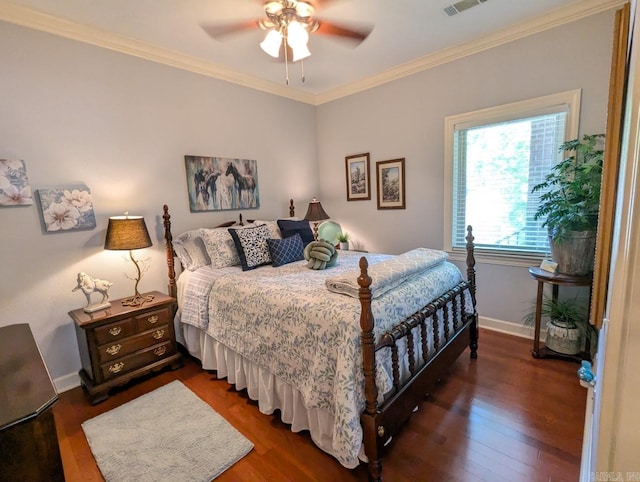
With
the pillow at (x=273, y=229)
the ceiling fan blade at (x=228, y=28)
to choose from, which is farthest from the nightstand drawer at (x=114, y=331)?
the ceiling fan blade at (x=228, y=28)

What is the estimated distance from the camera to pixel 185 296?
2738mm

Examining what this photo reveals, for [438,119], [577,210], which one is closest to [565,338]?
[577,210]

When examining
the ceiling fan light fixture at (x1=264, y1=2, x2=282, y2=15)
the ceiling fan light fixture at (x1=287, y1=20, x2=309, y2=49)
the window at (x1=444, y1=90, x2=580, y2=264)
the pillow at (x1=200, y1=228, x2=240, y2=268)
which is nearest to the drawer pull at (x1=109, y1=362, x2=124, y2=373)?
the pillow at (x1=200, y1=228, x2=240, y2=268)

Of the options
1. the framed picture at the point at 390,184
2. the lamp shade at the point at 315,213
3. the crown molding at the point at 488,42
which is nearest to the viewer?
the crown molding at the point at 488,42

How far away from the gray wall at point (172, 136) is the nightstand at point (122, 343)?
354mm

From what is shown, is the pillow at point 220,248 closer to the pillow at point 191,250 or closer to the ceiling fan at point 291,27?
the pillow at point 191,250

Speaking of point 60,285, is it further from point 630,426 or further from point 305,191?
point 630,426

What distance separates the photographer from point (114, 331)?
2.29 m

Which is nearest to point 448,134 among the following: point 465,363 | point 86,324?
point 465,363

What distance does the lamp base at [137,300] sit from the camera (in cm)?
249

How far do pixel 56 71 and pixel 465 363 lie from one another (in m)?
4.00

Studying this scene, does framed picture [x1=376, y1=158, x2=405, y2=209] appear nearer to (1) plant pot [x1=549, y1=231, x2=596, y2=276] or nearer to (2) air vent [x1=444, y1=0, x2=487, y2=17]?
(2) air vent [x1=444, y1=0, x2=487, y2=17]

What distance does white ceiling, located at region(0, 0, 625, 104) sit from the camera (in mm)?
2191

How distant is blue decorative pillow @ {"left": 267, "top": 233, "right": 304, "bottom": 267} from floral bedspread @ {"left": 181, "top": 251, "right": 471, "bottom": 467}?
0.28m
